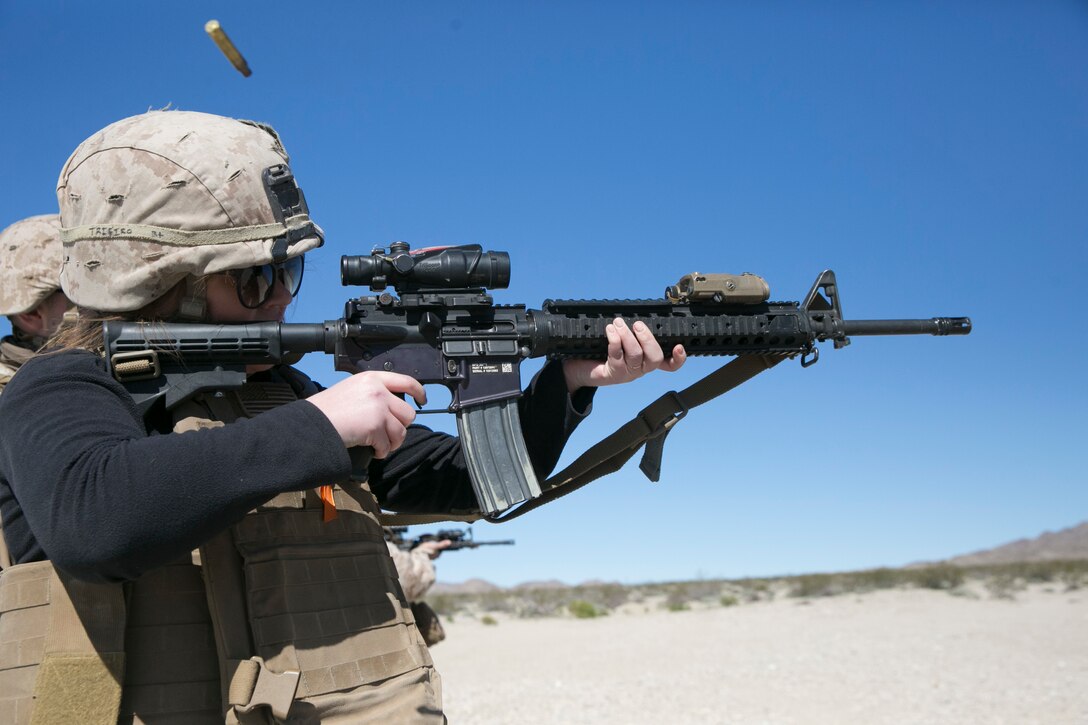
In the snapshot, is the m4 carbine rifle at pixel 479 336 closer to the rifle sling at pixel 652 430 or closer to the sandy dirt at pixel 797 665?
the rifle sling at pixel 652 430

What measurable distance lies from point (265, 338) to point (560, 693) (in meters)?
15.7

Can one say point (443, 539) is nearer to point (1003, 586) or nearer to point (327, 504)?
point (327, 504)

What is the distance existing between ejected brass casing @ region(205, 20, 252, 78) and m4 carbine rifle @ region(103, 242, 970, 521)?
3802 millimetres

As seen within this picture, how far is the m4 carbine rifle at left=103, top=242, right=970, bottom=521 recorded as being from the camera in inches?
118

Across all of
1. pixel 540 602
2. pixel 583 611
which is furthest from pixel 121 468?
pixel 540 602

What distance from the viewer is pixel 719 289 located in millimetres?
3830

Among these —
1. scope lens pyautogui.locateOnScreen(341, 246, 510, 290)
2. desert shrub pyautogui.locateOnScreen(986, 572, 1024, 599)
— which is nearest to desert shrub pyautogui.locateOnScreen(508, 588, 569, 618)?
desert shrub pyautogui.locateOnScreen(986, 572, 1024, 599)

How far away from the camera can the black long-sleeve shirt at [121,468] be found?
92.0 inches

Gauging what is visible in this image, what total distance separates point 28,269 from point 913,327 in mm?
4411

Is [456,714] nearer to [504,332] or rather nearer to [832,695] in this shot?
[832,695]

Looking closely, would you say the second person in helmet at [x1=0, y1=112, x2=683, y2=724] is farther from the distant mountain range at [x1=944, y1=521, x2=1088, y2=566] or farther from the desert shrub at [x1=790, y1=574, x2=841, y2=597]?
the distant mountain range at [x1=944, y1=521, x2=1088, y2=566]

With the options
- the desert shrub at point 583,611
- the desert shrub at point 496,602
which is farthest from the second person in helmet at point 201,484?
the desert shrub at point 496,602

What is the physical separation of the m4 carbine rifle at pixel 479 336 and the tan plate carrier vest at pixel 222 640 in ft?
0.69

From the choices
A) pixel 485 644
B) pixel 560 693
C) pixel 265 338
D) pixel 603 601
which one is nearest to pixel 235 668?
pixel 265 338
